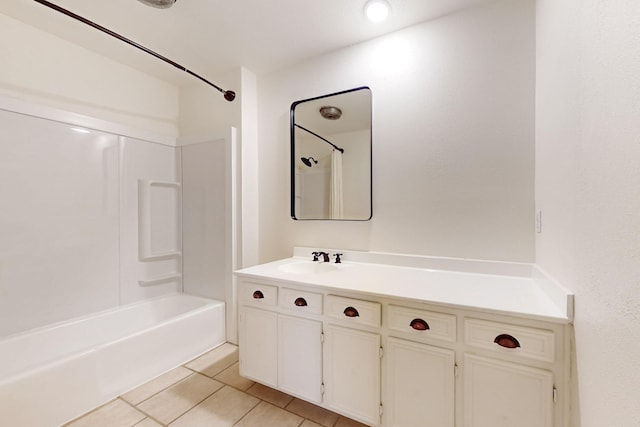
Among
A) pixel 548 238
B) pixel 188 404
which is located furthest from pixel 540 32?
pixel 188 404

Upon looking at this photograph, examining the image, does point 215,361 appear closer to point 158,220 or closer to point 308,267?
point 308,267

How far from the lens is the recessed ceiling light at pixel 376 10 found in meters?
1.66

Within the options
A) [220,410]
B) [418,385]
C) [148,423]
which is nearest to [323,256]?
[418,385]

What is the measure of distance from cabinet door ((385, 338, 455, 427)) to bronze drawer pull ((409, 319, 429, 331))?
8 centimetres

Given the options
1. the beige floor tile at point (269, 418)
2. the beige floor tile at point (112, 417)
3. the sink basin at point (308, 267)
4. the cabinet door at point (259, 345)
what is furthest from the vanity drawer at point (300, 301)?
the beige floor tile at point (112, 417)

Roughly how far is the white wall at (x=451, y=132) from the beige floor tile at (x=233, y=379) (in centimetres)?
116

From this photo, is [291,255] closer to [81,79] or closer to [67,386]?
[67,386]

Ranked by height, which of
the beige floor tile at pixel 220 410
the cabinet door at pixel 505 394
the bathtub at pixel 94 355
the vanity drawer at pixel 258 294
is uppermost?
the vanity drawer at pixel 258 294

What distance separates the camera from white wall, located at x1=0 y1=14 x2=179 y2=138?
1827mm

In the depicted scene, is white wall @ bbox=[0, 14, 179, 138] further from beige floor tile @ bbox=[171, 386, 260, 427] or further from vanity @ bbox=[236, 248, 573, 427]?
beige floor tile @ bbox=[171, 386, 260, 427]

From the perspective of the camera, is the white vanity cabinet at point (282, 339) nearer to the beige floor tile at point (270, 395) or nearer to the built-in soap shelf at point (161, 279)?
the beige floor tile at point (270, 395)

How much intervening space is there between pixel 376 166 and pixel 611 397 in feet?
5.11

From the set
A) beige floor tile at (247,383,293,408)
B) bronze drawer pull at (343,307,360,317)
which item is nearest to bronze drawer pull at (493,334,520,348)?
bronze drawer pull at (343,307,360,317)

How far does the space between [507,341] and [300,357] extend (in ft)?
3.44
